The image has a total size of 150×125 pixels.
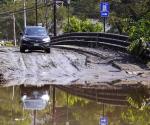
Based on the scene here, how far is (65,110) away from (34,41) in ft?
62.7

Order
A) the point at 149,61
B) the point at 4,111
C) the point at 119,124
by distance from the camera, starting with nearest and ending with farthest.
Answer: the point at 119,124 < the point at 4,111 < the point at 149,61

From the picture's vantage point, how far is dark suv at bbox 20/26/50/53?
1244 inches

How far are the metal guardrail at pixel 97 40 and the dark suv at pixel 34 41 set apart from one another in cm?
426

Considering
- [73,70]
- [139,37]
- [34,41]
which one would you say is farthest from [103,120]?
[34,41]

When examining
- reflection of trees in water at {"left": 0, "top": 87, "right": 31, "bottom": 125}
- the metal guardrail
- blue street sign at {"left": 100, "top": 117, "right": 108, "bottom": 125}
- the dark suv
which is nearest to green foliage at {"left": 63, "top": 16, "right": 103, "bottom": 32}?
the metal guardrail

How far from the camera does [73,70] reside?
22844 mm

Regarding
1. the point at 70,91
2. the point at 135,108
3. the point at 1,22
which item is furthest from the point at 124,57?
the point at 1,22

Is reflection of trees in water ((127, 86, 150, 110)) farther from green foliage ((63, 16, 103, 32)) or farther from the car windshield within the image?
green foliage ((63, 16, 103, 32))

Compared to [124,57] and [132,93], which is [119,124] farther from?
[124,57]

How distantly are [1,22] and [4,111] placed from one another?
3601 inches

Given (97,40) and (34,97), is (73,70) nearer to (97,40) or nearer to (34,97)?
(34,97)

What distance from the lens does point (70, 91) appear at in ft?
55.3

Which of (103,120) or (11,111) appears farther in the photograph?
(11,111)

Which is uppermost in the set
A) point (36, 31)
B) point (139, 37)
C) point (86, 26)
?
point (139, 37)
